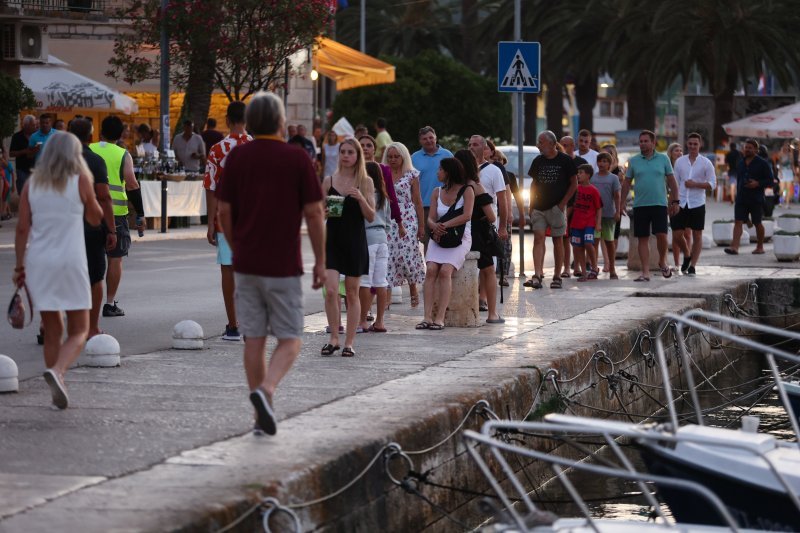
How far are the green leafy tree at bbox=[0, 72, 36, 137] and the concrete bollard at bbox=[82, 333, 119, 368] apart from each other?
18.2 m

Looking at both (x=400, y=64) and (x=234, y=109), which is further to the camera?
(x=400, y=64)

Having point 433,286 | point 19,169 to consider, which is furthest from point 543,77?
point 433,286

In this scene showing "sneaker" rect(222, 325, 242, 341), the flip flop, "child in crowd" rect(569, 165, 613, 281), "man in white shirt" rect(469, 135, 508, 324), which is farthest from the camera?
"child in crowd" rect(569, 165, 613, 281)

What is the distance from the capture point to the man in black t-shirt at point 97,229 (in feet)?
39.5

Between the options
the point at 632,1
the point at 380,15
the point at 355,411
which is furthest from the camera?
the point at 380,15

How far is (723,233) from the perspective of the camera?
92.9ft

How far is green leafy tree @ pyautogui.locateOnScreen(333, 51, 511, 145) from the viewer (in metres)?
53.9

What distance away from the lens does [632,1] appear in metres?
47.9

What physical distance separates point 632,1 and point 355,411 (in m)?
40.3

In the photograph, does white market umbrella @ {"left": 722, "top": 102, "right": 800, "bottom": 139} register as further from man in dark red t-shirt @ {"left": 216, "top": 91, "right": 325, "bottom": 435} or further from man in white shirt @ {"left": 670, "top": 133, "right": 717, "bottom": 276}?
man in dark red t-shirt @ {"left": 216, "top": 91, "right": 325, "bottom": 435}

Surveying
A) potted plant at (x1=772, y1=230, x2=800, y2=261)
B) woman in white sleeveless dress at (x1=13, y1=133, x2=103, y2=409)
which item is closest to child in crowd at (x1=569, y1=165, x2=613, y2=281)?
potted plant at (x1=772, y1=230, x2=800, y2=261)

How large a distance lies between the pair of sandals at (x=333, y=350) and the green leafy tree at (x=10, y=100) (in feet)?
58.6

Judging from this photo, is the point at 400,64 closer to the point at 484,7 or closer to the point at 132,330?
the point at 484,7

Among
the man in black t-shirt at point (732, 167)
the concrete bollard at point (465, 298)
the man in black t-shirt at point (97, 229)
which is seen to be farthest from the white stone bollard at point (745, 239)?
the man in black t-shirt at point (97, 229)
